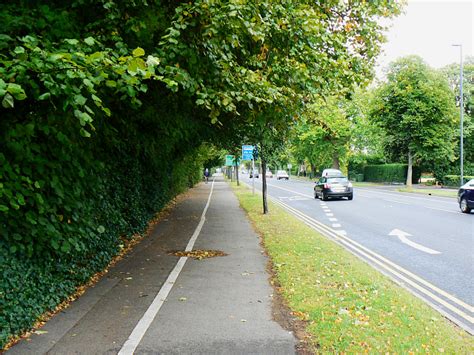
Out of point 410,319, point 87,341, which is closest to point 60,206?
point 87,341

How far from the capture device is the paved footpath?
473cm

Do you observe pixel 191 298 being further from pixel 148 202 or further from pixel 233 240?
pixel 148 202

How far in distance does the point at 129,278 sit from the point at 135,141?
403 cm

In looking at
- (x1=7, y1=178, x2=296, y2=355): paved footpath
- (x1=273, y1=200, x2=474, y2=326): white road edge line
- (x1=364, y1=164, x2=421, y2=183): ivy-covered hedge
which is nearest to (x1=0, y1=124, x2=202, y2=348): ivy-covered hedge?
(x1=7, y1=178, x2=296, y2=355): paved footpath

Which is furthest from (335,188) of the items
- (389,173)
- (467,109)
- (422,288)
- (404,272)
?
(467,109)

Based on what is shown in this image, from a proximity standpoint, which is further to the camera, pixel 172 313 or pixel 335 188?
pixel 335 188

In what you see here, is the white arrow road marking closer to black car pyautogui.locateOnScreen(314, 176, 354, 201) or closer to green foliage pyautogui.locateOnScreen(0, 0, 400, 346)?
green foliage pyautogui.locateOnScreen(0, 0, 400, 346)

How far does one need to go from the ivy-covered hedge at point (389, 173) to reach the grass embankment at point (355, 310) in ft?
159

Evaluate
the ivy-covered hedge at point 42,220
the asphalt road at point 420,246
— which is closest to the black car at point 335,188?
the asphalt road at point 420,246

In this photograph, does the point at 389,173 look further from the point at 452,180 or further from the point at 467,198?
the point at 467,198

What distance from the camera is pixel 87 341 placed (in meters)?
4.90

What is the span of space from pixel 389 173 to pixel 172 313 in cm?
5458

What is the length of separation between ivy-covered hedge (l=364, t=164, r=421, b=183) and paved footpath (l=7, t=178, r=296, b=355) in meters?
48.7

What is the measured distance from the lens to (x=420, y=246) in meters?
11.3
